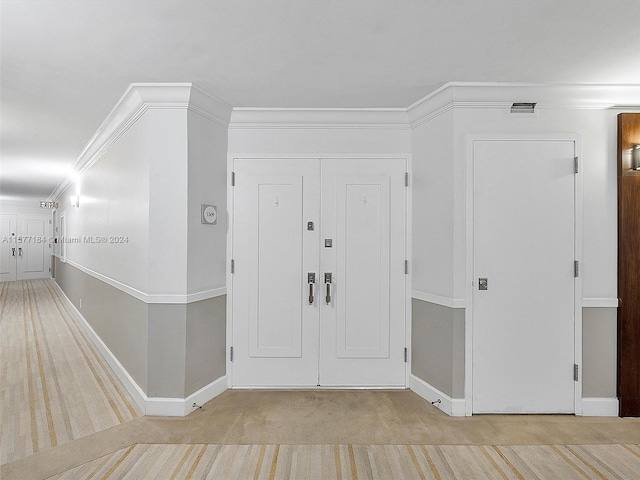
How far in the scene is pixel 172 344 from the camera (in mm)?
2971

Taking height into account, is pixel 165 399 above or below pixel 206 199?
below

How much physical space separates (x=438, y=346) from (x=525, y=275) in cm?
90

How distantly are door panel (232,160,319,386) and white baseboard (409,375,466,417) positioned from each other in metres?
0.92

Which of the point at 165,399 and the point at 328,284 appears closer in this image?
the point at 165,399

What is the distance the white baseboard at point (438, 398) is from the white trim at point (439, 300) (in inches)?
28.7

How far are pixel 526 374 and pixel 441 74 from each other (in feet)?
7.90

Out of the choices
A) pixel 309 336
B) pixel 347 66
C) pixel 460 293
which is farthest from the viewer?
pixel 309 336

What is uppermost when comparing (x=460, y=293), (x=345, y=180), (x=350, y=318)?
(x=345, y=180)

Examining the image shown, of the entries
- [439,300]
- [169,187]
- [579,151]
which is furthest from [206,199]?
[579,151]

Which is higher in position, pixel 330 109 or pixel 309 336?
Result: pixel 330 109

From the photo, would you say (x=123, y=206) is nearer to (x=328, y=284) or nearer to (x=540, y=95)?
(x=328, y=284)

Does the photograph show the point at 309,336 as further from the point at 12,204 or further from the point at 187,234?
the point at 12,204

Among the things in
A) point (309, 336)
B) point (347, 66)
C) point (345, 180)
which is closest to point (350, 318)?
point (309, 336)

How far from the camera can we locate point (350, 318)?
3.44 metres
